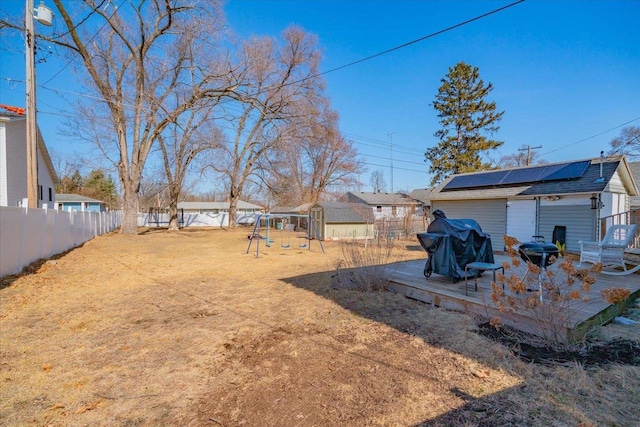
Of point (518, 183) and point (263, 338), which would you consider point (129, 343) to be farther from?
point (518, 183)

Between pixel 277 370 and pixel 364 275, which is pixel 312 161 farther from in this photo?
pixel 277 370

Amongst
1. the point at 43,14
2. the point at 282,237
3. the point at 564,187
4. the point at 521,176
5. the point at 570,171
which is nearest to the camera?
the point at 43,14

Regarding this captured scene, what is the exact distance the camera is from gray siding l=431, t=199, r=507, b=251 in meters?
12.1

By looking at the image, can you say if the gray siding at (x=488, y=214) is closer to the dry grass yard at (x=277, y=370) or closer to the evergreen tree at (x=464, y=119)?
the dry grass yard at (x=277, y=370)

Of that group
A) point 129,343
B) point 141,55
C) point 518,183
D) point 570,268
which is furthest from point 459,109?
point 129,343

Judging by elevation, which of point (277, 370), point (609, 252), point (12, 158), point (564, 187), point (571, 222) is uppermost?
point (12, 158)

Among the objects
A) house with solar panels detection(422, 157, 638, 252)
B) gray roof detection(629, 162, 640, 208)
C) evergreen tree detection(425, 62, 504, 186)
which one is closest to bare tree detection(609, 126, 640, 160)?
gray roof detection(629, 162, 640, 208)

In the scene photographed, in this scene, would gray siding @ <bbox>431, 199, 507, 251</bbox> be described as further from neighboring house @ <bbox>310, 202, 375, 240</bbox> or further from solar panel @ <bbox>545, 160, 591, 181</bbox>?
neighboring house @ <bbox>310, 202, 375, 240</bbox>

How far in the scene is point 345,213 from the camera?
719 inches

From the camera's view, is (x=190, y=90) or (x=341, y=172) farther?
(x=341, y=172)

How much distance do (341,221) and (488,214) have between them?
775cm

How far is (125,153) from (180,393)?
59.9 ft

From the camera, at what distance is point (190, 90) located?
1834 cm

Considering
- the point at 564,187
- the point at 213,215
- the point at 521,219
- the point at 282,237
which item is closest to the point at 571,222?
the point at 564,187
